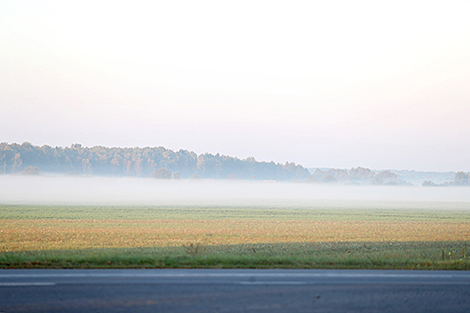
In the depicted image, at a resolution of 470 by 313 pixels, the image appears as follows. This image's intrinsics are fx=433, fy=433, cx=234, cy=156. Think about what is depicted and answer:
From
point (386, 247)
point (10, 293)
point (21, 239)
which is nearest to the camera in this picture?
point (10, 293)

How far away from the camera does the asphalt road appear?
23.9ft

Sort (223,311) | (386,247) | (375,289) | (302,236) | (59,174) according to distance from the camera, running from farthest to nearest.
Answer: (59,174)
(302,236)
(386,247)
(375,289)
(223,311)

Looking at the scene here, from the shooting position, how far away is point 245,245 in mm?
23328

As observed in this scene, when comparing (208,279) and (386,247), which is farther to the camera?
(386,247)

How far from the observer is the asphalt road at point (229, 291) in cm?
727

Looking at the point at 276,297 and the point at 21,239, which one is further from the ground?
the point at 276,297

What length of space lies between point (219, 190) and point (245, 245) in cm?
16488

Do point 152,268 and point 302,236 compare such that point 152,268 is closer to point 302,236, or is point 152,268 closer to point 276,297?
point 276,297

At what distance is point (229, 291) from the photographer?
820cm

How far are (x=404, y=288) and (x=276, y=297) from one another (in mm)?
2800

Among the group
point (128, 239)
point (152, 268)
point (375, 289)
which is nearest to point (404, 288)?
point (375, 289)

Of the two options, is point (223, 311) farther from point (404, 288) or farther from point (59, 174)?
point (59, 174)

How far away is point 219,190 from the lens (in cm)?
18775

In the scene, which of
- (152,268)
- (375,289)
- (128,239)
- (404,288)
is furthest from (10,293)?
(128,239)
